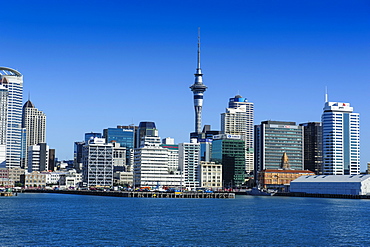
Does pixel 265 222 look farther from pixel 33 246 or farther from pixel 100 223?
pixel 33 246

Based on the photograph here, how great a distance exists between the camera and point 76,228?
92125mm

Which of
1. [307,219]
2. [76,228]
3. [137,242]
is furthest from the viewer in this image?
[307,219]

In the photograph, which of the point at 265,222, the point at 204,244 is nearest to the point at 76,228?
the point at 204,244

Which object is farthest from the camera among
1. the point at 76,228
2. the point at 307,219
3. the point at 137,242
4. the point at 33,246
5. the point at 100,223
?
the point at 307,219

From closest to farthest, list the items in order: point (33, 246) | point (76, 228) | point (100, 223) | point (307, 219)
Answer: point (33, 246) < point (76, 228) < point (100, 223) < point (307, 219)

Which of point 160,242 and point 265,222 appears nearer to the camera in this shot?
point 160,242

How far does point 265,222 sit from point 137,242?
35206mm

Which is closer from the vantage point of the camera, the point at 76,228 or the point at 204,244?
the point at 204,244

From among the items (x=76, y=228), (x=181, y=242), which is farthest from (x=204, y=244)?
(x=76, y=228)

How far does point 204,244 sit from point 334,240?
17740 mm

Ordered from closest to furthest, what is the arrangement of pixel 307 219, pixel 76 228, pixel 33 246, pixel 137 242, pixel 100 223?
pixel 33 246, pixel 137 242, pixel 76 228, pixel 100 223, pixel 307 219

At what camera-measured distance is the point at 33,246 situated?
72875 mm

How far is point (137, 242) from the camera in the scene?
77562 millimetres

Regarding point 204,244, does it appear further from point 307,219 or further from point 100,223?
point 307,219
